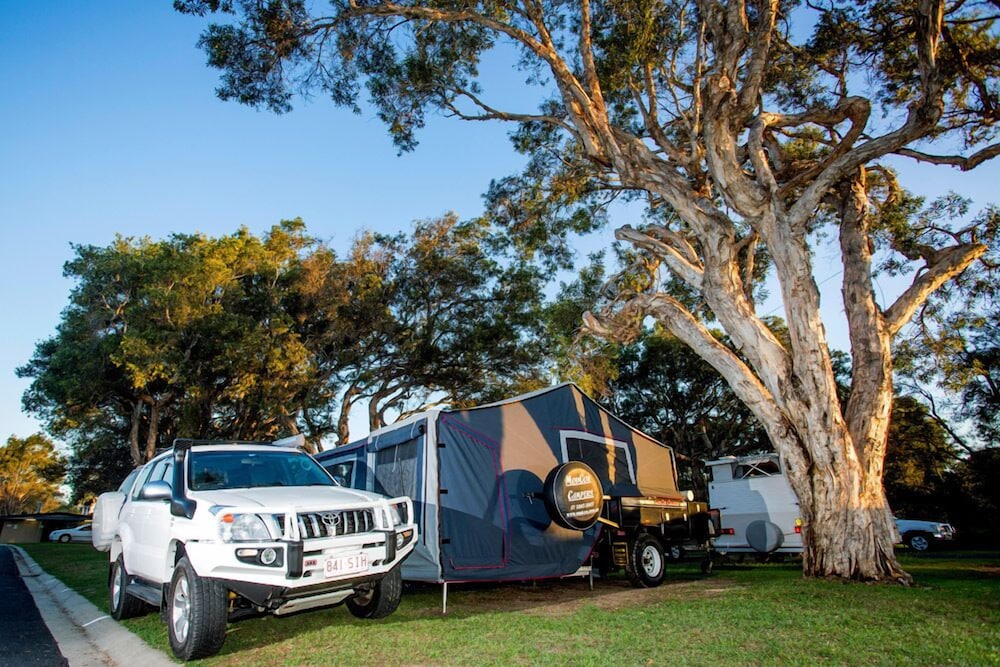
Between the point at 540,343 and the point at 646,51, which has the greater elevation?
the point at 646,51

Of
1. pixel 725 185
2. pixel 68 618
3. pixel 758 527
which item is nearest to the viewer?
pixel 68 618

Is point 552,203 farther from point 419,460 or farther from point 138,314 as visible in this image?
point 138,314

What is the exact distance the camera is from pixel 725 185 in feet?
35.5

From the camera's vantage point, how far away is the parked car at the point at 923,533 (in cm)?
2034

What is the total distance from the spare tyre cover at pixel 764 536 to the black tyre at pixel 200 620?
12.8 m

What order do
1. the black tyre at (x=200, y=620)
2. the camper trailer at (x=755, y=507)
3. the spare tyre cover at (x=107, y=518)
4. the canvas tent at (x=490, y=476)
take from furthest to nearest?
the camper trailer at (x=755, y=507), the canvas tent at (x=490, y=476), the spare tyre cover at (x=107, y=518), the black tyre at (x=200, y=620)

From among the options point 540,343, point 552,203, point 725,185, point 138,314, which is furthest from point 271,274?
point 725,185

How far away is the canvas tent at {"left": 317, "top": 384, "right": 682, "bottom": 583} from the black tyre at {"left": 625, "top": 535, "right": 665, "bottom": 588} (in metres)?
0.73

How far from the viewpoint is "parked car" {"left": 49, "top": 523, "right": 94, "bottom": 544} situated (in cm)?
3700

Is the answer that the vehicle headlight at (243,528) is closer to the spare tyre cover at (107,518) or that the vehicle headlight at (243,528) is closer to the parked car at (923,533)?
the spare tyre cover at (107,518)

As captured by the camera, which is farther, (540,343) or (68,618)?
(540,343)

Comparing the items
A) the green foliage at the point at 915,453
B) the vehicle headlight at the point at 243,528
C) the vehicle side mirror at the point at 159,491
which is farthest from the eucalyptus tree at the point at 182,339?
the green foliage at the point at 915,453

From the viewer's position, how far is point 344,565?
17.9ft

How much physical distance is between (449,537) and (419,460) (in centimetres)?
111
